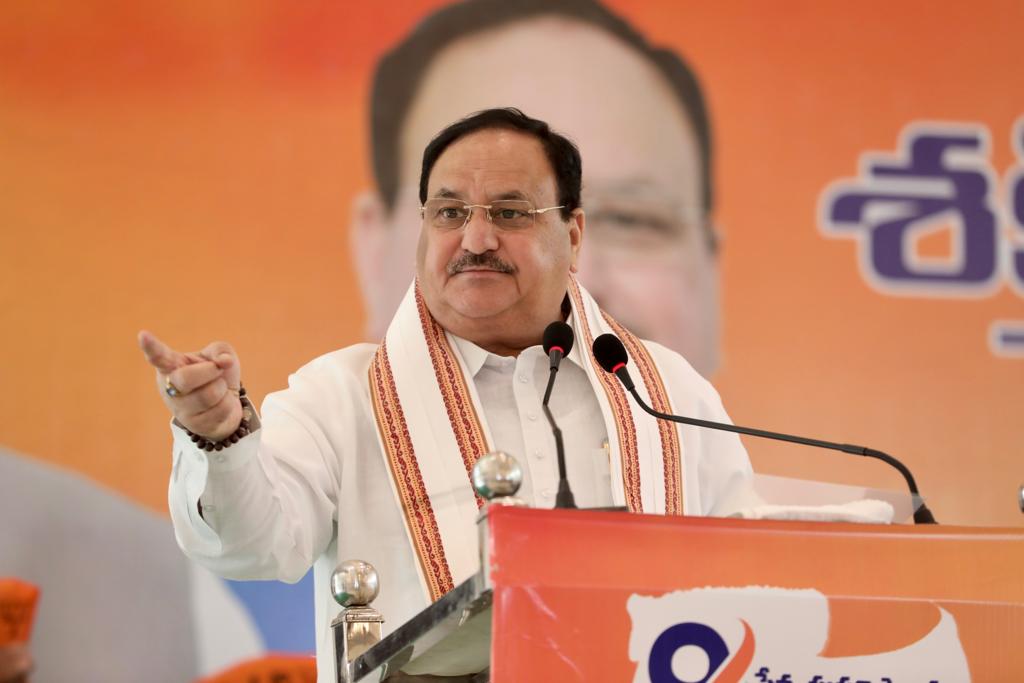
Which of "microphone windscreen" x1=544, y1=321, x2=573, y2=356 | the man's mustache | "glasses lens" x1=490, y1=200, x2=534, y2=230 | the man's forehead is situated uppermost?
the man's forehead

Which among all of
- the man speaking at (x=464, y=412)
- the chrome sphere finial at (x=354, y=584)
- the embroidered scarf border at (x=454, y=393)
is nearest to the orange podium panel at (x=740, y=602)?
the chrome sphere finial at (x=354, y=584)

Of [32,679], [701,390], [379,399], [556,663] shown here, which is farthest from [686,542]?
[32,679]

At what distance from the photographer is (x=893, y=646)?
153 cm

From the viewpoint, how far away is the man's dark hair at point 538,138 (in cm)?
263

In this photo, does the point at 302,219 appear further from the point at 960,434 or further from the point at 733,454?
the point at 960,434

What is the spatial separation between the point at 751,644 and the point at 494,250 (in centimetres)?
118

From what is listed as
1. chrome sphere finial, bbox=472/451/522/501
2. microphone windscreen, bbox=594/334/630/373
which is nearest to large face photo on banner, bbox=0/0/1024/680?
microphone windscreen, bbox=594/334/630/373

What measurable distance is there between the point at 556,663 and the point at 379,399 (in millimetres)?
1121

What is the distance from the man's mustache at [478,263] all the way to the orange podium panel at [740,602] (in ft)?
3.44

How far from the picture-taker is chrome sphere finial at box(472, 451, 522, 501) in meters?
1.54

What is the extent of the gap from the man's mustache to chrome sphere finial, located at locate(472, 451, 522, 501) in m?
1.00

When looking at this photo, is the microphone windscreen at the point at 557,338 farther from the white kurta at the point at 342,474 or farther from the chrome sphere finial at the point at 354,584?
the chrome sphere finial at the point at 354,584

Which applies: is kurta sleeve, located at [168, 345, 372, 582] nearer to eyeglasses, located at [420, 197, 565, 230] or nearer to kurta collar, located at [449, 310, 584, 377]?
kurta collar, located at [449, 310, 584, 377]

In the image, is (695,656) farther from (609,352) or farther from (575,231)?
(575,231)
